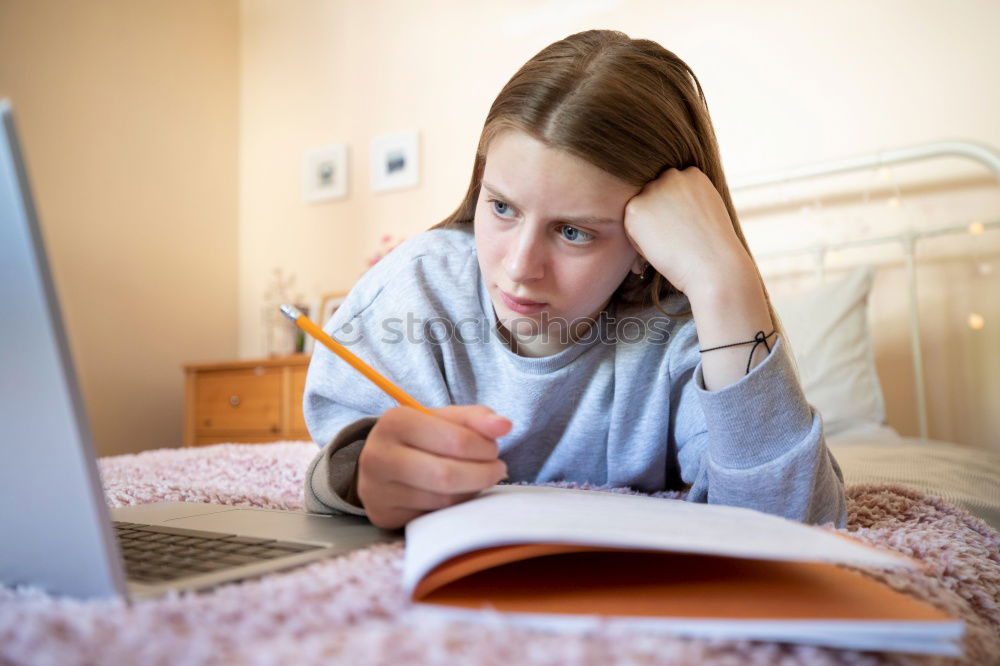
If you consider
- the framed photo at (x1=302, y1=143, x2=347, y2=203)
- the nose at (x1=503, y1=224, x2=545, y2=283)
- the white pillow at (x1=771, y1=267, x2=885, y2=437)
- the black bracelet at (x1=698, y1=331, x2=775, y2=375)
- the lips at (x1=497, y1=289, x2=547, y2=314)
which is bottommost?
the white pillow at (x1=771, y1=267, x2=885, y2=437)

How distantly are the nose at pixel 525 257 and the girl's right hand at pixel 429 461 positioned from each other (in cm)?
28

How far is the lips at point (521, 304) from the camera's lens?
797 millimetres

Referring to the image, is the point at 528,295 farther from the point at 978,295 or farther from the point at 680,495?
the point at 978,295

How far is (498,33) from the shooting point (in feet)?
8.59

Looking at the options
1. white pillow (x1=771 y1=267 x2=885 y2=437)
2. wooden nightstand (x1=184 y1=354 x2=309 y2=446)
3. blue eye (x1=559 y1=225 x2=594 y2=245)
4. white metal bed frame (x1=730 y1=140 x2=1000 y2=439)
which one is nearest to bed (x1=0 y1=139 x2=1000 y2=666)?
blue eye (x1=559 y1=225 x2=594 y2=245)

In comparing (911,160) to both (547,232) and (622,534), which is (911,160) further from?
(622,534)

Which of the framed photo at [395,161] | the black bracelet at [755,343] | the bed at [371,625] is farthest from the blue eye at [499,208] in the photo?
the framed photo at [395,161]

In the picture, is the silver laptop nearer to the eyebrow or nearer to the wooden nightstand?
the eyebrow

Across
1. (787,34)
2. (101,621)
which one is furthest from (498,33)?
(101,621)

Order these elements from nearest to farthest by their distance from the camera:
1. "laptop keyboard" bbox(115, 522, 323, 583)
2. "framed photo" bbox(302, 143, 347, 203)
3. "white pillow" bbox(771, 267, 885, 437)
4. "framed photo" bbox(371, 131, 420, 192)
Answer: "laptop keyboard" bbox(115, 522, 323, 583) → "white pillow" bbox(771, 267, 885, 437) → "framed photo" bbox(371, 131, 420, 192) → "framed photo" bbox(302, 143, 347, 203)

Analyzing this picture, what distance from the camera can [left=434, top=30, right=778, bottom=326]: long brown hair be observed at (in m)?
0.75

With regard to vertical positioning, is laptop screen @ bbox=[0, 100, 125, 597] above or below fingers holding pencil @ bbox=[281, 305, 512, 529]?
above

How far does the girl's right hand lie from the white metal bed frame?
1678 mm

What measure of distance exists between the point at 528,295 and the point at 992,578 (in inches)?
18.4
